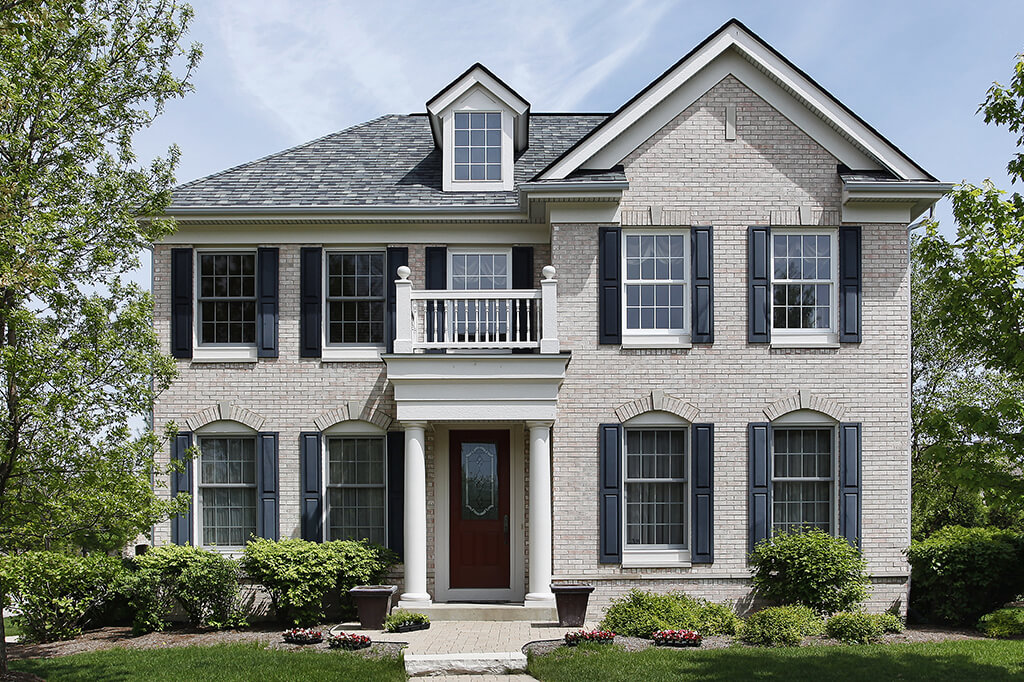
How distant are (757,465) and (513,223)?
5642 millimetres

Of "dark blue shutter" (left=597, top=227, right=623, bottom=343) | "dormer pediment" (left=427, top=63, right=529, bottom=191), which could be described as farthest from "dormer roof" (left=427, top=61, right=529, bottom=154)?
"dark blue shutter" (left=597, top=227, right=623, bottom=343)

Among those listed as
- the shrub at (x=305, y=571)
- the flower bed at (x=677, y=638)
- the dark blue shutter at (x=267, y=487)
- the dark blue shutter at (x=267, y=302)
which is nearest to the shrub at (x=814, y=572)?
the flower bed at (x=677, y=638)

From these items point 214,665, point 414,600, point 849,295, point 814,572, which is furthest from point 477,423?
point 849,295

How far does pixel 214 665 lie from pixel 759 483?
840 centimetres

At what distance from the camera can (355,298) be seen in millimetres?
14688

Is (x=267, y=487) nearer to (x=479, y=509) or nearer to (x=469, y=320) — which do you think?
(x=479, y=509)

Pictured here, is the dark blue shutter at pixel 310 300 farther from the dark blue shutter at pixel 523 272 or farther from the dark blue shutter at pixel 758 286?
the dark blue shutter at pixel 758 286

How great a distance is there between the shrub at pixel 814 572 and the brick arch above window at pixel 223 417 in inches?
330

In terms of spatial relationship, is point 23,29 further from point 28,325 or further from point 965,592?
point 965,592

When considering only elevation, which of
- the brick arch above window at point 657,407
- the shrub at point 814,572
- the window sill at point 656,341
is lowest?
the shrub at point 814,572

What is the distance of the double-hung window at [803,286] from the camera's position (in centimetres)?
1411

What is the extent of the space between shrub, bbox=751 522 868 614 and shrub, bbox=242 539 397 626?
20.1ft

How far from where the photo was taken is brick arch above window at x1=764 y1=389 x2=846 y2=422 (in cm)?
1391

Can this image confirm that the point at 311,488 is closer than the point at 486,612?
No
